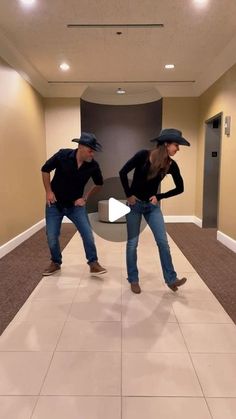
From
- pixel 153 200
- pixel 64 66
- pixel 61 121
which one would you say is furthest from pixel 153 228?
pixel 61 121

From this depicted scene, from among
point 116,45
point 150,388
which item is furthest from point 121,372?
point 116,45

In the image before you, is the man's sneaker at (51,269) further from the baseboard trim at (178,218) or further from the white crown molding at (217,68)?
the baseboard trim at (178,218)

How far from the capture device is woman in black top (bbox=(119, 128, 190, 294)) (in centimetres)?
220

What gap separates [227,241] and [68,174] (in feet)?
8.07

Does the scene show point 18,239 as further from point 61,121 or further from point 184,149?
point 184,149

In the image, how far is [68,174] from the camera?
8.80 feet

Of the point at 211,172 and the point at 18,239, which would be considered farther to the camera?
the point at 211,172

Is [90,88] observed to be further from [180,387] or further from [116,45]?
[180,387]

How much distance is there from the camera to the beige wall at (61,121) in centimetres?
580

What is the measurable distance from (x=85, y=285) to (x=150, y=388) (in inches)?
52.8

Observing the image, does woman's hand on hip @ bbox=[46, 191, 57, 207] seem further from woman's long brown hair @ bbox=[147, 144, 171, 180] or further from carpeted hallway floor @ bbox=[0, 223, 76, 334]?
woman's long brown hair @ bbox=[147, 144, 171, 180]
